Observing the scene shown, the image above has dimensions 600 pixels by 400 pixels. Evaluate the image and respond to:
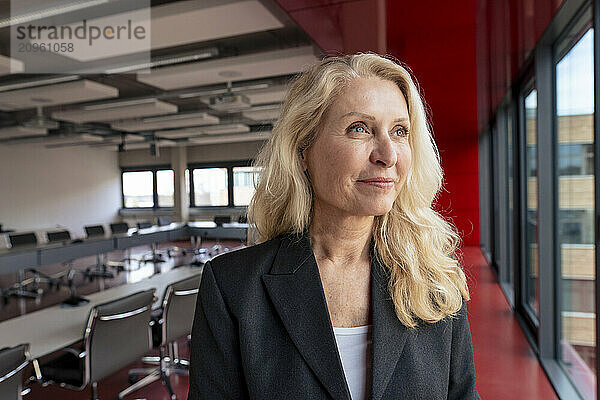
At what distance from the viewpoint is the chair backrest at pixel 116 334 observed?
10.2 feet

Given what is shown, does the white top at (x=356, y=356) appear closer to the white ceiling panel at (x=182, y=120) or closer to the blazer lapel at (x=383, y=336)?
the blazer lapel at (x=383, y=336)

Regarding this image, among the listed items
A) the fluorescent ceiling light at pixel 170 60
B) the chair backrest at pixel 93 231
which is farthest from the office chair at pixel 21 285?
the fluorescent ceiling light at pixel 170 60

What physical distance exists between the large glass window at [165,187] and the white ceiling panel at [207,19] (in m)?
12.7

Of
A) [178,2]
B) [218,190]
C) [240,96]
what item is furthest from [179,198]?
[178,2]

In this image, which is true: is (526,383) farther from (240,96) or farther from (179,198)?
(179,198)

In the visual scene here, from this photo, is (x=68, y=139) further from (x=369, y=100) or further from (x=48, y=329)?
(x=369, y=100)

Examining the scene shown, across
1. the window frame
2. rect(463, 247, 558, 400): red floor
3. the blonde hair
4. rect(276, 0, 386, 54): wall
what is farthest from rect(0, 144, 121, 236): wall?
the blonde hair

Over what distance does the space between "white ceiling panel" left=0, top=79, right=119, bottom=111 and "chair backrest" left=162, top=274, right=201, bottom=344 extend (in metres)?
4.62

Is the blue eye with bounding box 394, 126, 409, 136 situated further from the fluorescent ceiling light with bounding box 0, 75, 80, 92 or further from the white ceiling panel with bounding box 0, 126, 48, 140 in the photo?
the white ceiling panel with bounding box 0, 126, 48, 140

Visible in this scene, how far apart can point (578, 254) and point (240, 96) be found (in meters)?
5.56

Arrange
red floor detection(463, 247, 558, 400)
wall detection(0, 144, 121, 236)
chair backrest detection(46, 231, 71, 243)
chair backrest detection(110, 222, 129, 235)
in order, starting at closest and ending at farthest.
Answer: red floor detection(463, 247, 558, 400) < chair backrest detection(46, 231, 71, 243) < chair backrest detection(110, 222, 129, 235) < wall detection(0, 144, 121, 236)

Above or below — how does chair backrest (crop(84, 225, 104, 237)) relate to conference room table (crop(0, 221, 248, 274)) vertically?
above

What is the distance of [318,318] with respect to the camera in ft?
3.59

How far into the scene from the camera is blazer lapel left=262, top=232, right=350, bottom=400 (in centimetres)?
103
